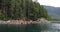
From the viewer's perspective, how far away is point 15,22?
337 ft

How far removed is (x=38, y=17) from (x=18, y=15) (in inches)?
443

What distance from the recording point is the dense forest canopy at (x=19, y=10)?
105125mm

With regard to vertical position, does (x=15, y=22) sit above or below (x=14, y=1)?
below

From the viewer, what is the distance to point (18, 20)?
106062 mm

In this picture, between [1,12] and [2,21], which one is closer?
[2,21]

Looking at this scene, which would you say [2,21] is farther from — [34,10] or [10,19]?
[34,10]

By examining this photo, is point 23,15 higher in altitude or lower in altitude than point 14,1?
lower

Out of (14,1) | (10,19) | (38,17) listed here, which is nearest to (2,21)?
(10,19)

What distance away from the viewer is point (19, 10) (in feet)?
350

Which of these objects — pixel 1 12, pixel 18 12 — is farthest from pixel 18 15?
pixel 1 12

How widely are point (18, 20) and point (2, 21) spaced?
871 centimetres

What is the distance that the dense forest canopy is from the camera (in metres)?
105

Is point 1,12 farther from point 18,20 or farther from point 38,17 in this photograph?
point 38,17

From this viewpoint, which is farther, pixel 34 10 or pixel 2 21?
pixel 34 10
